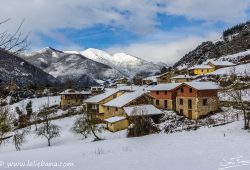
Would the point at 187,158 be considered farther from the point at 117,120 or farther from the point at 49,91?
the point at 49,91

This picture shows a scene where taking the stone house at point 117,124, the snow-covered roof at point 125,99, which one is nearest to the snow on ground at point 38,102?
the snow-covered roof at point 125,99

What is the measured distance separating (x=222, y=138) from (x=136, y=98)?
104ft

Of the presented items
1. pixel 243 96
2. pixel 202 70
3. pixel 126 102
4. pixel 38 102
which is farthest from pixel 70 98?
pixel 243 96

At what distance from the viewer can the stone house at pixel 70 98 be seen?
108 metres

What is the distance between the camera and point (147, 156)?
25.9 metres

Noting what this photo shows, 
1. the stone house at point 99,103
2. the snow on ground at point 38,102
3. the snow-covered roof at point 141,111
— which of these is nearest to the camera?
the snow-covered roof at point 141,111

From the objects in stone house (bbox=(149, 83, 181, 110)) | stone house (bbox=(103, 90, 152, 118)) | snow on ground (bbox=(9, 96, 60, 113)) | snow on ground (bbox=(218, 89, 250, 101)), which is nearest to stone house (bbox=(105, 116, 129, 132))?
stone house (bbox=(103, 90, 152, 118))

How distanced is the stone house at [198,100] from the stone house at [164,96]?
445 centimetres

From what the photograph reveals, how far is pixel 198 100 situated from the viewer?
5678 cm

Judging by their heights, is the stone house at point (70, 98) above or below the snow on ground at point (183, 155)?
above

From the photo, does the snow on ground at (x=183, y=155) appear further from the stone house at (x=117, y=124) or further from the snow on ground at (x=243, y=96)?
the snow on ground at (x=243, y=96)

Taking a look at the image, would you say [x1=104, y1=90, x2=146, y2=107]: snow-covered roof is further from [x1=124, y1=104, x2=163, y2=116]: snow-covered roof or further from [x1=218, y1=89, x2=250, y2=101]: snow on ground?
[x1=218, y1=89, x2=250, y2=101]: snow on ground

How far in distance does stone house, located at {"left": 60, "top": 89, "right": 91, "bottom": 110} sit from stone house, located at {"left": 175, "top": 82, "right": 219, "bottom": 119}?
187 ft

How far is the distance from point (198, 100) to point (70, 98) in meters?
63.7
